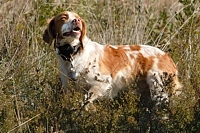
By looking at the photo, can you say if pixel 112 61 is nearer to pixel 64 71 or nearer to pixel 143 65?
pixel 143 65

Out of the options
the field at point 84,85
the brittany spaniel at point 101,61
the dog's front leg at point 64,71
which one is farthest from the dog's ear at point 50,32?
the dog's front leg at point 64,71

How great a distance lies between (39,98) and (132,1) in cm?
283

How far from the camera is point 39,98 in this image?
5.90 metres

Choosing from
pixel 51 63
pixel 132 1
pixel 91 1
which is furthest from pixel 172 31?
pixel 51 63

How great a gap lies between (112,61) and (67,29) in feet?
2.05

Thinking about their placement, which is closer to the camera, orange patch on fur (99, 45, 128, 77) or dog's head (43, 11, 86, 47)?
dog's head (43, 11, 86, 47)

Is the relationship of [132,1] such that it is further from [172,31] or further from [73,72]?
[73,72]

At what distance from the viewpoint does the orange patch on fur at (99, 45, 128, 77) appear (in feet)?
21.2

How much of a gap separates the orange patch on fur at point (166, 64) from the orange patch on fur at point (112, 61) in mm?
368

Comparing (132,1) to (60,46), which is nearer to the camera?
(60,46)

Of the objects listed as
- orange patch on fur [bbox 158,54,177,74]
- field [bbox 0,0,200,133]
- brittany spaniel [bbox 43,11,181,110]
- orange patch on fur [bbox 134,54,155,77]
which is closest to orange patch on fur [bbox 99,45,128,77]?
brittany spaniel [bbox 43,11,181,110]

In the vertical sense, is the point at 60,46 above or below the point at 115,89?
above

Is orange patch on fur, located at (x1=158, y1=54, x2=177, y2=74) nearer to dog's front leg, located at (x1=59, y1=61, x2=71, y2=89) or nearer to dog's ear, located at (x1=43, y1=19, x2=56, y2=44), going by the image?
dog's front leg, located at (x1=59, y1=61, x2=71, y2=89)

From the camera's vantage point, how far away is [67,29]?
6.24 metres
